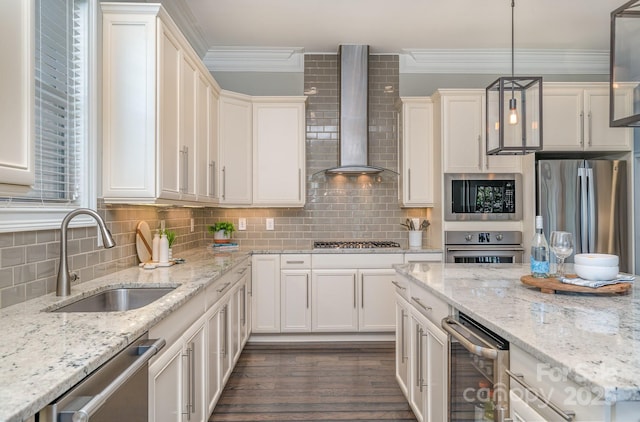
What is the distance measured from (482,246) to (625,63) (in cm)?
257

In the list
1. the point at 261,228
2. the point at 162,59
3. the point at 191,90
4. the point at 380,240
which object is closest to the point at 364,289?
the point at 380,240

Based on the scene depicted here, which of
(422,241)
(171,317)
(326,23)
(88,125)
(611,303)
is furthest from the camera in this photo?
(422,241)

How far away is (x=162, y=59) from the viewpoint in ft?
7.76

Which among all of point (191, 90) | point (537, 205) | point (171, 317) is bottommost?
point (171, 317)

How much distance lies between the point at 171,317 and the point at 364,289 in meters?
2.46

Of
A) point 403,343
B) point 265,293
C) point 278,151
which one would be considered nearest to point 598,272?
point 403,343

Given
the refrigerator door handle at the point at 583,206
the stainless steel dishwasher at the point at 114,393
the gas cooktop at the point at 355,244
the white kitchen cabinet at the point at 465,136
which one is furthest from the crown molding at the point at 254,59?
the stainless steel dishwasher at the point at 114,393

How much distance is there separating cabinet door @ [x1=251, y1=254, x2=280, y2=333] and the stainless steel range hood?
1165mm

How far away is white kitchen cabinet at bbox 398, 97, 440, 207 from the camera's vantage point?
417 cm

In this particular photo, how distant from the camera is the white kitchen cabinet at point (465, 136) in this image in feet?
12.8

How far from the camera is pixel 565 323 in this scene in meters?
1.29

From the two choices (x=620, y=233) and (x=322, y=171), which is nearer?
(x=620, y=233)

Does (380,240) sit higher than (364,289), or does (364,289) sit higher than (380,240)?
(380,240)

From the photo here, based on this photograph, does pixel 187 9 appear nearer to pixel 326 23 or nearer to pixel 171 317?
pixel 326 23
